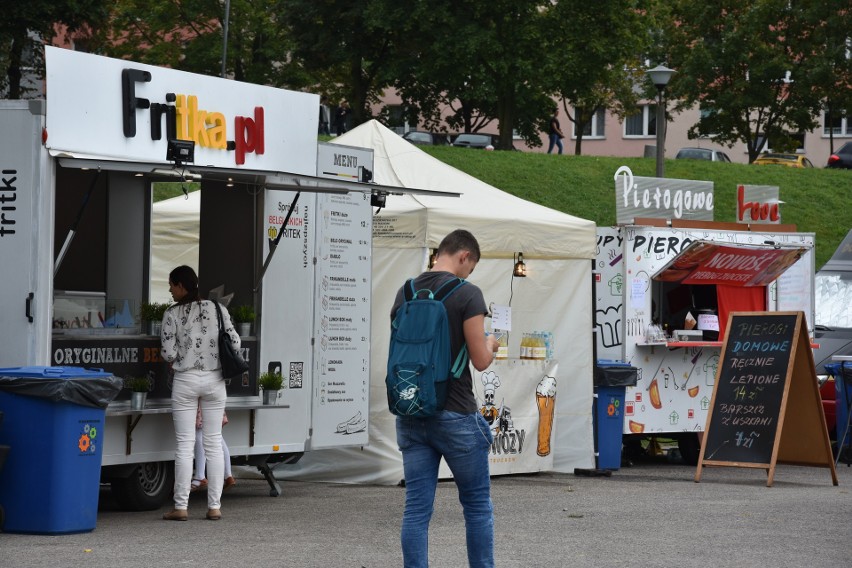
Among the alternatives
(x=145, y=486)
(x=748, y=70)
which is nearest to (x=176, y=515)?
(x=145, y=486)

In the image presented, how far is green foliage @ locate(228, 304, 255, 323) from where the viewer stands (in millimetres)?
10609

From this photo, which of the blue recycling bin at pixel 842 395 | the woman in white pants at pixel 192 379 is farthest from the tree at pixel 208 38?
the woman in white pants at pixel 192 379

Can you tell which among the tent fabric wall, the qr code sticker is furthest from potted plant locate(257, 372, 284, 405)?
the tent fabric wall

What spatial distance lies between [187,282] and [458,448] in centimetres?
375

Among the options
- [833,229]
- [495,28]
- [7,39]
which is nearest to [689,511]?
[833,229]

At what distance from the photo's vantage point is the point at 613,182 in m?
31.5

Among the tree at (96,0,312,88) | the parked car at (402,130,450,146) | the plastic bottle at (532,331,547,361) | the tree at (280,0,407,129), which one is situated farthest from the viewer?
the tree at (96,0,312,88)

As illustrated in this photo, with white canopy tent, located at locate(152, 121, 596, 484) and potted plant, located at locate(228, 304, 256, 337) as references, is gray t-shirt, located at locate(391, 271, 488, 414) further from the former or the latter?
white canopy tent, located at locate(152, 121, 596, 484)

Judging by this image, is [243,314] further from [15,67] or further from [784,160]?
[784,160]

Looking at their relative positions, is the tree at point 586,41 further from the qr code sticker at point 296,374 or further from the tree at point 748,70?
the qr code sticker at point 296,374

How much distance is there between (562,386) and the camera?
13.3 meters

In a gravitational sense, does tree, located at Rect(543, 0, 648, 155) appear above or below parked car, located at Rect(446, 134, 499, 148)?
above

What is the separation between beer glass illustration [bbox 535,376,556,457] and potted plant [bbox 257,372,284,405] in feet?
10.4

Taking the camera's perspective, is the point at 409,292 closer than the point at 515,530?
Yes
